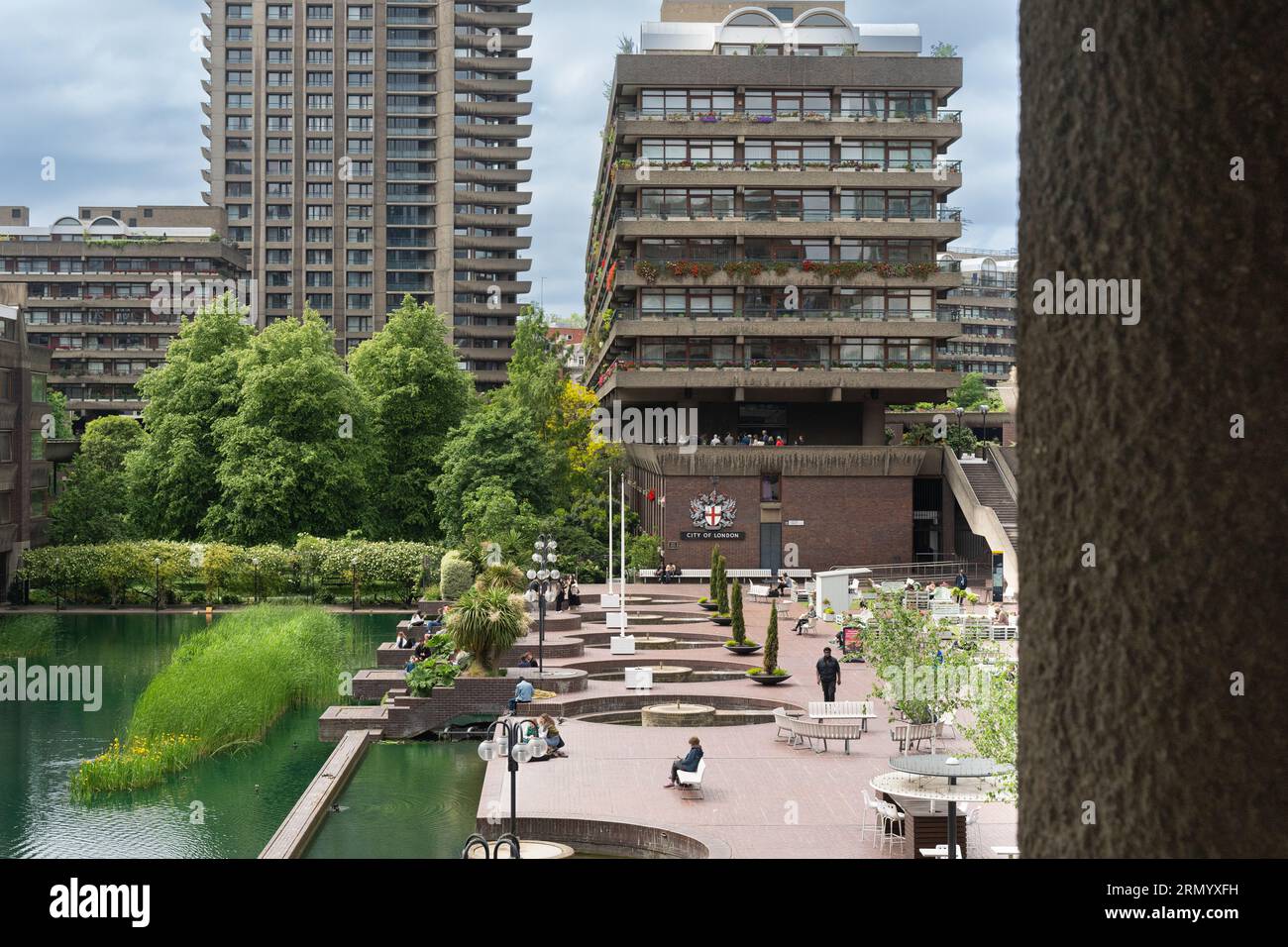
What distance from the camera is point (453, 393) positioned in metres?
63.7

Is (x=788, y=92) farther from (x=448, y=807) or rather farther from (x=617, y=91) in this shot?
(x=448, y=807)

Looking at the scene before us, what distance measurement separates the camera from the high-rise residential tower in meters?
120

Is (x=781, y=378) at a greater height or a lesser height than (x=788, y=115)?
lesser

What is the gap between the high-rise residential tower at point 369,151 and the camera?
119938 millimetres

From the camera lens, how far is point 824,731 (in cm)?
2427

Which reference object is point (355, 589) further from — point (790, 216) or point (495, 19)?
point (495, 19)

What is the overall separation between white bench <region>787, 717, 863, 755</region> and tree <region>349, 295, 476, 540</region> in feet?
122

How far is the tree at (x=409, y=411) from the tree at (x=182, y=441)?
239 inches

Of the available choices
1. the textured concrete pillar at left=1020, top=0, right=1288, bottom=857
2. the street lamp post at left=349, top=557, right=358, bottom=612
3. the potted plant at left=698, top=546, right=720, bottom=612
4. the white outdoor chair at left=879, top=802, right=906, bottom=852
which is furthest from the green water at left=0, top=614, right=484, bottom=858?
the street lamp post at left=349, top=557, right=358, bottom=612

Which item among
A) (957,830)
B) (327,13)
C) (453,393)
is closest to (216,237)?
(327,13)

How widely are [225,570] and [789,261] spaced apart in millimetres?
25684

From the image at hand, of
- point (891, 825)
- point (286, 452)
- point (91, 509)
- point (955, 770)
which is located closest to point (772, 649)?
point (891, 825)

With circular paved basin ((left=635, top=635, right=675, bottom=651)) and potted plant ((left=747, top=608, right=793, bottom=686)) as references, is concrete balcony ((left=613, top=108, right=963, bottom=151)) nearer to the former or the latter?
circular paved basin ((left=635, top=635, right=675, bottom=651))
